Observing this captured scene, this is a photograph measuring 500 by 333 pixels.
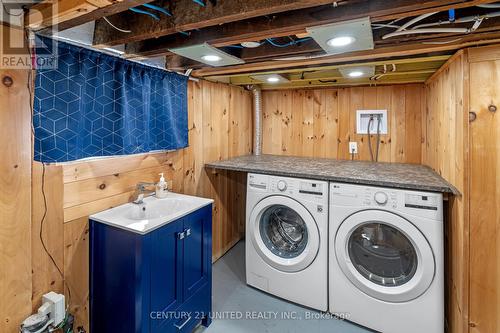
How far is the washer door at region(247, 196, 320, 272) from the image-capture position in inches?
82.2

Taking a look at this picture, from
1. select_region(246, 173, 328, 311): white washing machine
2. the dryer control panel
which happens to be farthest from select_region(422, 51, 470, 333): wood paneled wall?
select_region(246, 173, 328, 311): white washing machine

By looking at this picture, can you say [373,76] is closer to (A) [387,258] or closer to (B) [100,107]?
(A) [387,258]

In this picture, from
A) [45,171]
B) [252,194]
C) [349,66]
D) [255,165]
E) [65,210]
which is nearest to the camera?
[45,171]

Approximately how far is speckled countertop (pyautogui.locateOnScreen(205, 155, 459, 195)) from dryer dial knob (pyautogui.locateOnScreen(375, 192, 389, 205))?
8 cm

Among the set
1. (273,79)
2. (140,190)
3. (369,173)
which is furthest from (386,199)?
(140,190)

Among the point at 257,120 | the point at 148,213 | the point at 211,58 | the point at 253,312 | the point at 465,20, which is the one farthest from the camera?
the point at 257,120

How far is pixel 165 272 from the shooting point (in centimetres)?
159

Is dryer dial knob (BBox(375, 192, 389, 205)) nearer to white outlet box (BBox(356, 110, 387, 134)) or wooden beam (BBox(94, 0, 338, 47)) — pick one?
white outlet box (BBox(356, 110, 387, 134))

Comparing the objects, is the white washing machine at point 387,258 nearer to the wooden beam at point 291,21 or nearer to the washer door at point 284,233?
the washer door at point 284,233

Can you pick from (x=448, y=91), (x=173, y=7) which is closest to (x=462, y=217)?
(x=448, y=91)

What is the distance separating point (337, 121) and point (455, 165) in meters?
1.45

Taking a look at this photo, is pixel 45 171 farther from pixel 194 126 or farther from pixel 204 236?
pixel 194 126

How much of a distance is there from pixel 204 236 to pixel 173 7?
4.60 ft

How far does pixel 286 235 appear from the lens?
2377mm
